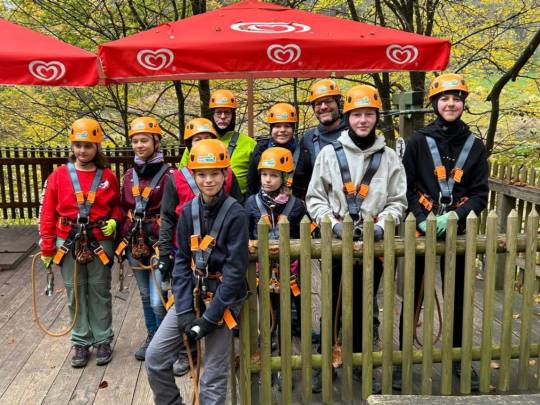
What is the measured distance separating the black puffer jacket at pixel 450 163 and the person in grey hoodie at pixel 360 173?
10.9 inches

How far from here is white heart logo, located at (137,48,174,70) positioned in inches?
169

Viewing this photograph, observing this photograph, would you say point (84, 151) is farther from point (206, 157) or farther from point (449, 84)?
point (449, 84)

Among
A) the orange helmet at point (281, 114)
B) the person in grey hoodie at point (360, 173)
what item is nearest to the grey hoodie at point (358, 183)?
the person in grey hoodie at point (360, 173)

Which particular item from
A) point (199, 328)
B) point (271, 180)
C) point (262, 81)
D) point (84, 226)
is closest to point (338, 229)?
point (271, 180)

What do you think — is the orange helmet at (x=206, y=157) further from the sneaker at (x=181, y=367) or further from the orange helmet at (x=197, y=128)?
the sneaker at (x=181, y=367)

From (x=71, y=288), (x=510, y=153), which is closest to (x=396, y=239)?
(x=71, y=288)

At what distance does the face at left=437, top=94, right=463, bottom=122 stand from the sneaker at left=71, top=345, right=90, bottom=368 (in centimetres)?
349

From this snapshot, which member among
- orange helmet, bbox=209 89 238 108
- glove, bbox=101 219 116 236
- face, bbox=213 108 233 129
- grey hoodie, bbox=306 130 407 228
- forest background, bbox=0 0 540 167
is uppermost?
forest background, bbox=0 0 540 167

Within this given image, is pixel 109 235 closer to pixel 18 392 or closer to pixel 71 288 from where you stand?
pixel 71 288

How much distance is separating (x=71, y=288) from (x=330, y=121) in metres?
2.59

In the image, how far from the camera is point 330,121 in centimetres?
434

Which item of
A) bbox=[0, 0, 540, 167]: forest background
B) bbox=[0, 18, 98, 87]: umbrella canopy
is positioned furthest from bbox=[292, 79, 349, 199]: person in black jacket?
bbox=[0, 0, 540, 167]: forest background

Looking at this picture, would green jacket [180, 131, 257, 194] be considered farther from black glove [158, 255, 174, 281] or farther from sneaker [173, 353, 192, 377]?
sneaker [173, 353, 192, 377]

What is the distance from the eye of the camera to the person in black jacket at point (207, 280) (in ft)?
10.1
